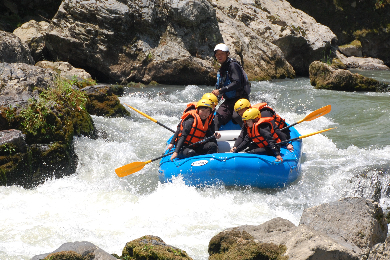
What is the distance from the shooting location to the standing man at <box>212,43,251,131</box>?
575cm

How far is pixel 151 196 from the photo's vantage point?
4969mm

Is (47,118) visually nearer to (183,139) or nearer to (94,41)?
(183,139)

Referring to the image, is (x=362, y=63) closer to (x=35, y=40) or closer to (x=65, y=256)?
(x=35, y=40)

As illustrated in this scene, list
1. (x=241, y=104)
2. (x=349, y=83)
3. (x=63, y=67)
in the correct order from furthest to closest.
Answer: (x=349, y=83) < (x=63, y=67) < (x=241, y=104)

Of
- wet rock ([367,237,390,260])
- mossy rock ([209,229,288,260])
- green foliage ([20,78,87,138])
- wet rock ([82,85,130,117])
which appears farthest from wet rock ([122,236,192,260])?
wet rock ([82,85,130,117])

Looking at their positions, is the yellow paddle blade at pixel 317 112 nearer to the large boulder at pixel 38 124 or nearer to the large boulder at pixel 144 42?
the large boulder at pixel 38 124

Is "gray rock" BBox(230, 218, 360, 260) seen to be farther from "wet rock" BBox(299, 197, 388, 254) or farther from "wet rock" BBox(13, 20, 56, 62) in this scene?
"wet rock" BBox(13, 20, 56, 62)

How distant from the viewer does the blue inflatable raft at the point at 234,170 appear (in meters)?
4.98

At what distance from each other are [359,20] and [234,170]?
1612 centimetres

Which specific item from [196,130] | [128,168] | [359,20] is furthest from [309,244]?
[359,20]

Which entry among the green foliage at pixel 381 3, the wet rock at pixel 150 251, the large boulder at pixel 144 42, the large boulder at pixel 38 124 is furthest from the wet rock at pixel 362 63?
the wet rock at pixel 150 251

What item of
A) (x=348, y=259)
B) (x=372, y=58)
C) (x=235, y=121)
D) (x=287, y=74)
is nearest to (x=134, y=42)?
(x=287, y=74)

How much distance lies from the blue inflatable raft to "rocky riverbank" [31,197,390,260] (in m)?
1.57

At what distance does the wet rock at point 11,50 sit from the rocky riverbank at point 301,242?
628 centimetres
